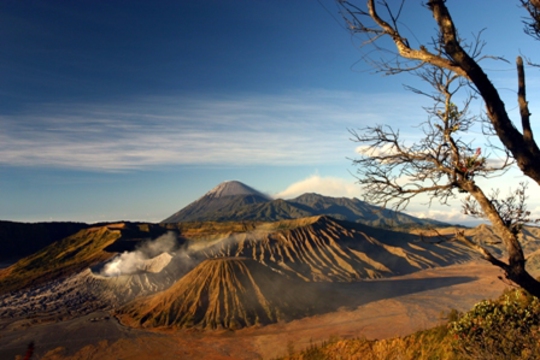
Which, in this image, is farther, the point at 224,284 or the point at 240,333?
the point at 224,284

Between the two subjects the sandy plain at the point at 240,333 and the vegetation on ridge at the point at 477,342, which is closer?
the vegetation on ridge at the point at 477,342

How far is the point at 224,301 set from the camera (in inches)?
1802

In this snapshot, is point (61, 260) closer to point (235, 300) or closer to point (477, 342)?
point (235, 300)

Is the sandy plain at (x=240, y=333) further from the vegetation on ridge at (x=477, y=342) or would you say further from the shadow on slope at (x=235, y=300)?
the vegetation on ridge at (x=477, y=342)

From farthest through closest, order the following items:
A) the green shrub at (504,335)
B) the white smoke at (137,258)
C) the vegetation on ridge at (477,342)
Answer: the white smoke at (137,258) → the vegetation on ridge at (477,342) → the green shrub at (504,335)

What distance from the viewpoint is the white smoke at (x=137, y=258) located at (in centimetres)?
6556

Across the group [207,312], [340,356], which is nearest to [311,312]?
[207,312]

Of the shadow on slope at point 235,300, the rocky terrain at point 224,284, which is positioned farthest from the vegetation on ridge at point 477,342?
the shadow on slope at point 235,300

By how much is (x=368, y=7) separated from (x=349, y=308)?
4790 cm

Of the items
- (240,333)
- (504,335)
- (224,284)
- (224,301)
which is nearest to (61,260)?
(224,284)

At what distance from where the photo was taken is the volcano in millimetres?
43031

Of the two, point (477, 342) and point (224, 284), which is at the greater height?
point (477, 342)

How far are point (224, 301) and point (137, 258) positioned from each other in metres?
32.7

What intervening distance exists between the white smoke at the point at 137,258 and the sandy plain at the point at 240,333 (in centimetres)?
1637
